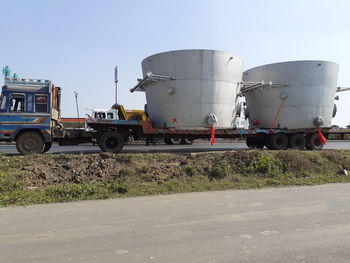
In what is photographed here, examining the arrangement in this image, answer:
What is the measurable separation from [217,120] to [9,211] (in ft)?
29.0

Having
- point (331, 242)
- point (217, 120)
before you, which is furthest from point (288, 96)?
point (331, 242)

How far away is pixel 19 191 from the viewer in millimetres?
6055

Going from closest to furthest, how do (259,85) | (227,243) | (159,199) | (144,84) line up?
1. (227,243)
2. (159,199)
3. (144,84)
4. (259,85)

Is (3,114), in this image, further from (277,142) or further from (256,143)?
(277,142)

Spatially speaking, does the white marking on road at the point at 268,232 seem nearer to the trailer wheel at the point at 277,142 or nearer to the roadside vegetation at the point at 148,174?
the roadside vegetation at the point at 148,174

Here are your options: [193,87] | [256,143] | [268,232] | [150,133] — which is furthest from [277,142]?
[268,232]

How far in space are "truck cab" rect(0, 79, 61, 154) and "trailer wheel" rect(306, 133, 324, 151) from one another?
12810mm

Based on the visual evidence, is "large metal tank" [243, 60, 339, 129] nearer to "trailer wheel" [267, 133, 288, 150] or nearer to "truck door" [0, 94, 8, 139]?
"trailer wheel" [267, 133, 288, 150]

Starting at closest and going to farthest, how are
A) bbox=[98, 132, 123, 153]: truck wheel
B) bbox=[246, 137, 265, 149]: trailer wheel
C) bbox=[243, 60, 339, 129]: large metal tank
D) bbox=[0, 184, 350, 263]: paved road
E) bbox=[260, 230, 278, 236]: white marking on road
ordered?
bbox=[0, 184, 350, 263]: paved road → bbox=[260, 230, 278, 236]: white marking on road → bbox=[98, 132, 123, 153]: truck wheel → bbox=[243, 60, 339, 129]: large metal tank → bbox=[246, 137, 265, 149]: trailer wheel

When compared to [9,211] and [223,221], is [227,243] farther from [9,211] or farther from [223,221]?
[9,211]

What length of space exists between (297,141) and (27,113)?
12.9 metres

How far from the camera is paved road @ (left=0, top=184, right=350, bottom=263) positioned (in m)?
3.17

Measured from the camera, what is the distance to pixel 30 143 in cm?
1037

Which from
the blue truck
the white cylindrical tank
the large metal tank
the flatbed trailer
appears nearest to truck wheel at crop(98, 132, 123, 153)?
the flatbed trailer
